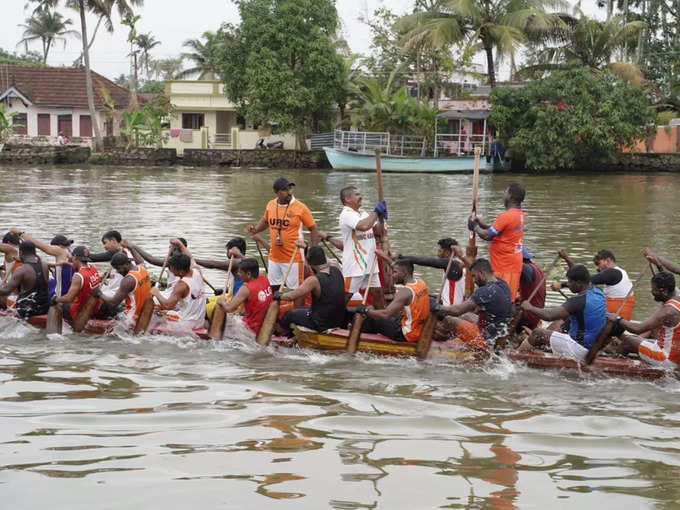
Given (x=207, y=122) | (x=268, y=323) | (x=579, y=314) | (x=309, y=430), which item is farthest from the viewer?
(x=207, y=122)

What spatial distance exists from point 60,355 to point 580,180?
31805mm

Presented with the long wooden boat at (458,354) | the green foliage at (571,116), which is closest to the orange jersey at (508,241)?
the long wooden boat at (458,354)

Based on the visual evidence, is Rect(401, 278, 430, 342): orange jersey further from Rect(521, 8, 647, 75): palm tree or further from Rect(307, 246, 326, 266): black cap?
Rect(521, 8, 647, 75): palm tree

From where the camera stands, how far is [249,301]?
10703 millimetres

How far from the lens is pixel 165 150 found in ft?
162

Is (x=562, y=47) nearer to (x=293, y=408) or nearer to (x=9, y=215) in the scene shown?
(x=9, y=215)

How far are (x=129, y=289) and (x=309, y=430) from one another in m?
4.02

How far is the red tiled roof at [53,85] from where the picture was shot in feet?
185

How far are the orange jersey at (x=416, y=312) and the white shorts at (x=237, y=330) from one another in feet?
6.10

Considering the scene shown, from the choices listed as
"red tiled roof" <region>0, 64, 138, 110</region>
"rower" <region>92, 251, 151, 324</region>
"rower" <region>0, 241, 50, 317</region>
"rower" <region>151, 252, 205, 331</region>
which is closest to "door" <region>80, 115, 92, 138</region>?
"red tiled roof" <region>0, 64, 138, 110</region>

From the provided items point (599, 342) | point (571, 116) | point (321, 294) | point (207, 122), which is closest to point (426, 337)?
point (321, 294)

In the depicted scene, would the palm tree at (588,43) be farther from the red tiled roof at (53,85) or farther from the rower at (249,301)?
the rower at (249,301)

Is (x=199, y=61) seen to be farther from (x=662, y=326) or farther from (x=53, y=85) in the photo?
(x=662, y=326)

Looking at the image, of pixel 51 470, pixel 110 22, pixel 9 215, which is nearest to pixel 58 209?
pixel 9 215
